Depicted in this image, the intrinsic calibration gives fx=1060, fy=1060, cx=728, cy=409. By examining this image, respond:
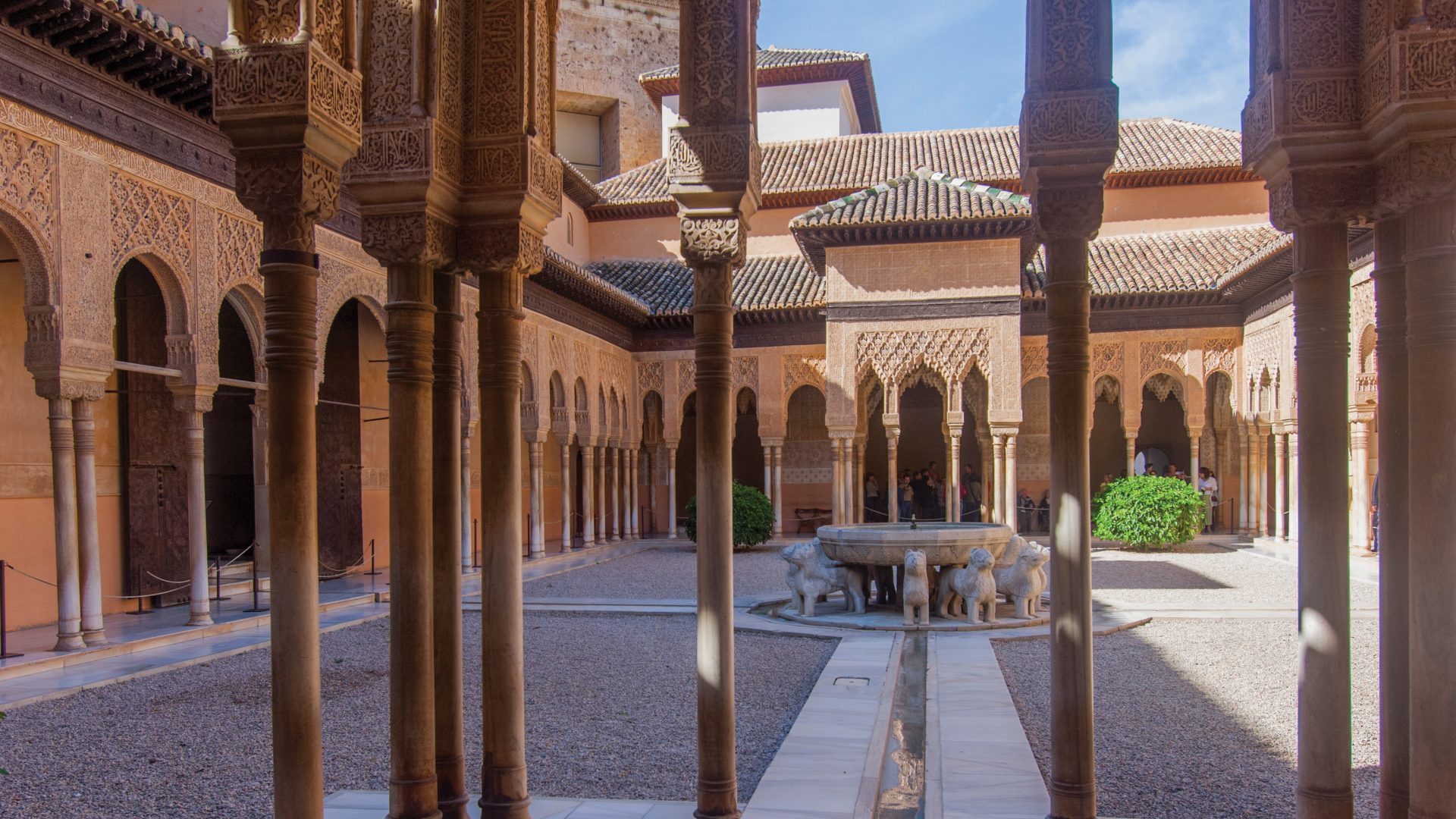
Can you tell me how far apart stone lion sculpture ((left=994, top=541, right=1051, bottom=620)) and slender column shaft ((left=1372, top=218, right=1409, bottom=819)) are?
6.79 metres

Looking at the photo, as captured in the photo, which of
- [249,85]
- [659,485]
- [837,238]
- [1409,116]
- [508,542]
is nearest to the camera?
[249,85]

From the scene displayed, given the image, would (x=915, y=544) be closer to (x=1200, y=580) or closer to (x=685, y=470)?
(x=1200, y=580)

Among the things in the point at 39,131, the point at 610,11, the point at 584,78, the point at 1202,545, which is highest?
the point at 610,11

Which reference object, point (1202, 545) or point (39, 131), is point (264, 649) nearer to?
point (39, 131)

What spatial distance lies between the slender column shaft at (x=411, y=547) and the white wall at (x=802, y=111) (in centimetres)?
2688

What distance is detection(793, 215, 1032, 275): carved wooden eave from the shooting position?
1998cm

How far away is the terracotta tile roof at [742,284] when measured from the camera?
23.1 m

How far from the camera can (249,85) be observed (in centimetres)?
330

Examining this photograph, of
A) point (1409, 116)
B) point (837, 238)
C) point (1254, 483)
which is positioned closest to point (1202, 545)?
point (1254, 483)

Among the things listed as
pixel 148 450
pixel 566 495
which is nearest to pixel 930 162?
pixel 566 495

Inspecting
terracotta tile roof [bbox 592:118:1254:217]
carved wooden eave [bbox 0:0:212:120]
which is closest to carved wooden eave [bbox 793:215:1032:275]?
terracotta tile roof [bbox 592:118:1254:217]

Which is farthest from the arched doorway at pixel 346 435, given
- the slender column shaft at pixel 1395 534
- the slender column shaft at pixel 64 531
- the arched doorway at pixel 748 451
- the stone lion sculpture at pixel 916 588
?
the slender column shaft at pixel 1395 534

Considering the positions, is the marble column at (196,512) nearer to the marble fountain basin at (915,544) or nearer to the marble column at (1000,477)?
the marble fountain basin at (915,544)

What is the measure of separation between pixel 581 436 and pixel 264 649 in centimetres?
1216
